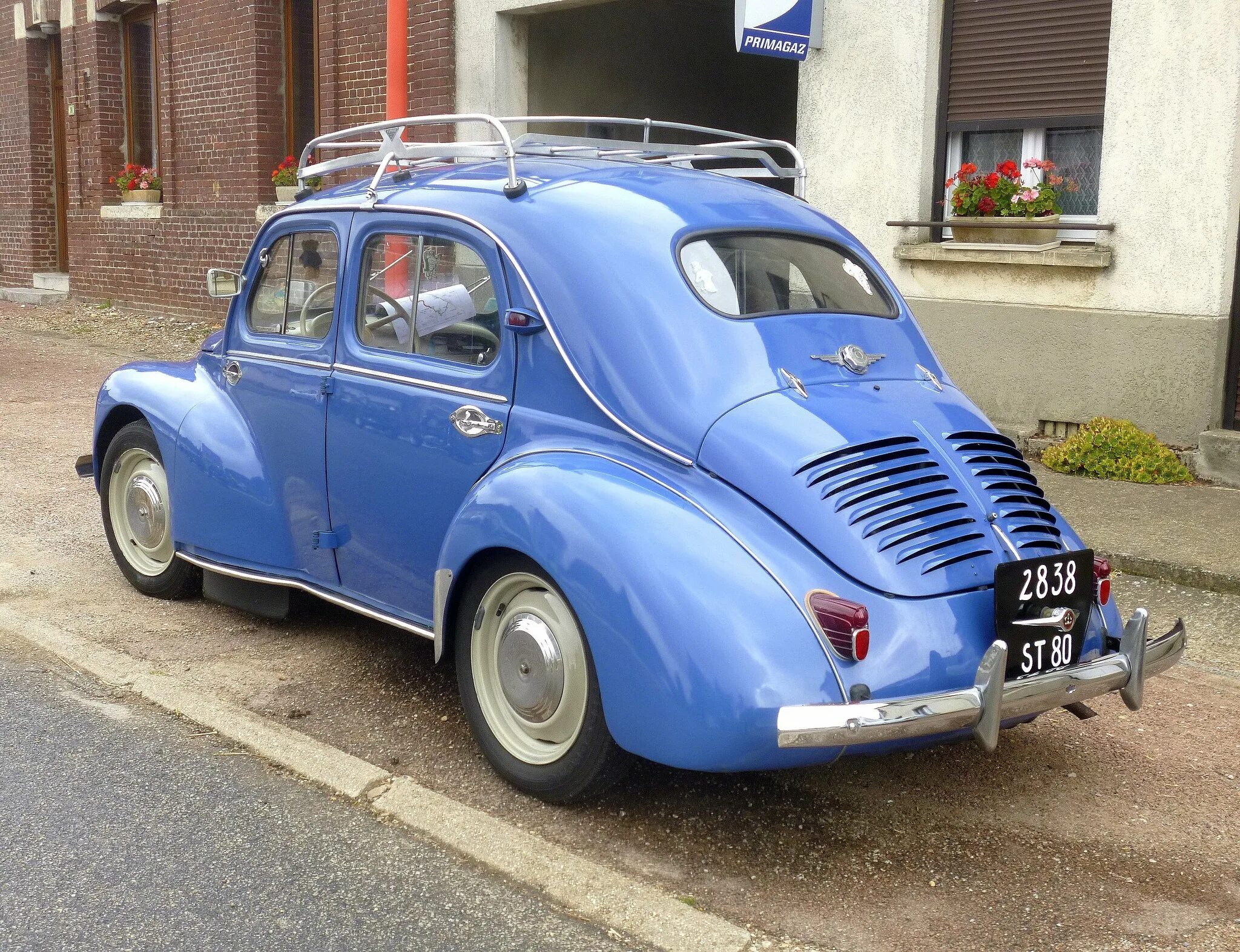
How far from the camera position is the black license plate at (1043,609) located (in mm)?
3666

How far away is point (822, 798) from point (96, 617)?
10.6ft

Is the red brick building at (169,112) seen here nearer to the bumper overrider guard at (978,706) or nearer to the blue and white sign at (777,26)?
the blue and white sign at (777,26)

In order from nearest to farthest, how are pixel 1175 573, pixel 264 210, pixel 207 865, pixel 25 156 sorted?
pixel 207 865, pixel 1175 573, pixel 264 210, pixel 25 156

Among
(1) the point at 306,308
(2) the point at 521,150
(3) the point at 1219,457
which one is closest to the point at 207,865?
(1) the point at 306,308

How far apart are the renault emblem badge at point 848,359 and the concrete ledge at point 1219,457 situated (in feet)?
15.8

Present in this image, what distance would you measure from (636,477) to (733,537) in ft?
1.21

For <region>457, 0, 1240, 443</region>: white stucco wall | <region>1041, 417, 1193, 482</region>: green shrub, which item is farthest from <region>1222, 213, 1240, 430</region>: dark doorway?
<region>1041, 417, 1193, 482</region>: green shrub

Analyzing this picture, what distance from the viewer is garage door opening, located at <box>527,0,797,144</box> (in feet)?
45.0

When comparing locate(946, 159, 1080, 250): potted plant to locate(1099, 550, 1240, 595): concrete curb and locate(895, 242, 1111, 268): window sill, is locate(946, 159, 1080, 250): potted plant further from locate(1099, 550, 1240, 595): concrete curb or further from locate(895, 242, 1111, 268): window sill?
locate(1099, 550, 1240, 595): concrete curb

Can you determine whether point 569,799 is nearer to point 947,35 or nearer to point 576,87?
point 947,35

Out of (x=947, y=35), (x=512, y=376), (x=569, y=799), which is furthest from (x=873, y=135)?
(x=569, y=799)

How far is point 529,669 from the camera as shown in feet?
13.0

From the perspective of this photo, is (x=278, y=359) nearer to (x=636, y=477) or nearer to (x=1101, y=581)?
(x=636, y=477)

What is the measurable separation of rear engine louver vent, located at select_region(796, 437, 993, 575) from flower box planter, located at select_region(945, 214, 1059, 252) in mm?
5653
